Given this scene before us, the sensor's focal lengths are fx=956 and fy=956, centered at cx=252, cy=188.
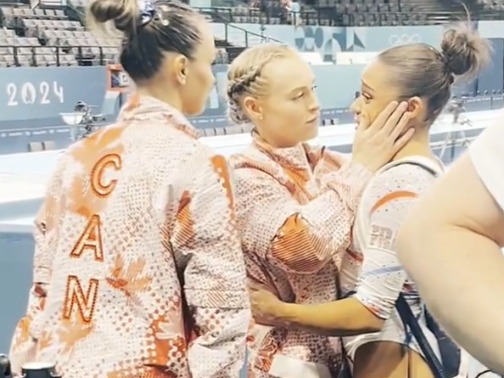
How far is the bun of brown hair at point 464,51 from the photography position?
1286 mm

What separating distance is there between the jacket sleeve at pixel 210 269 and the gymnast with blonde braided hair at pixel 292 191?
13 centimetres

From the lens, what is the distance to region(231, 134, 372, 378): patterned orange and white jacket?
1.17m

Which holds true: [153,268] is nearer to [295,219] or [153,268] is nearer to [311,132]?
[295,219]

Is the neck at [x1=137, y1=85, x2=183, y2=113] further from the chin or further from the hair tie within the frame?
the chin

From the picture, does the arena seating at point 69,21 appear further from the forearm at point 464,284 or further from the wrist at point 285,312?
the forearm at point 464,284

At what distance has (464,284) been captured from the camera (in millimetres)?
564

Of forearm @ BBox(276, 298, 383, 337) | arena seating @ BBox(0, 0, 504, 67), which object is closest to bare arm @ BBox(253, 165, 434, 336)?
forearm @ BBox(276, 298, 383, 337)

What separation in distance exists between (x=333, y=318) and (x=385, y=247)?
0.37 feet

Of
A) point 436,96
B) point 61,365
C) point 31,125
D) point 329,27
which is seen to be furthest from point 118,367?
point 329,27

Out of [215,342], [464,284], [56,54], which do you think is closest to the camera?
[464,284]

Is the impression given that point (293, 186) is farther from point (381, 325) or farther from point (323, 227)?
point (381, 325)

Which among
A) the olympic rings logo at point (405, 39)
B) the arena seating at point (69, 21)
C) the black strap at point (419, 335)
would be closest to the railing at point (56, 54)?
the arena seating at point (69, 21)

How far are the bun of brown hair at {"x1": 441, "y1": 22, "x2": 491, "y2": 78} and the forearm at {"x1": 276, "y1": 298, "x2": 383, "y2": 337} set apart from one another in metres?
0.35

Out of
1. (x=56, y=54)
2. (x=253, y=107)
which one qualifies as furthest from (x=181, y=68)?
(x=56, y=54)
